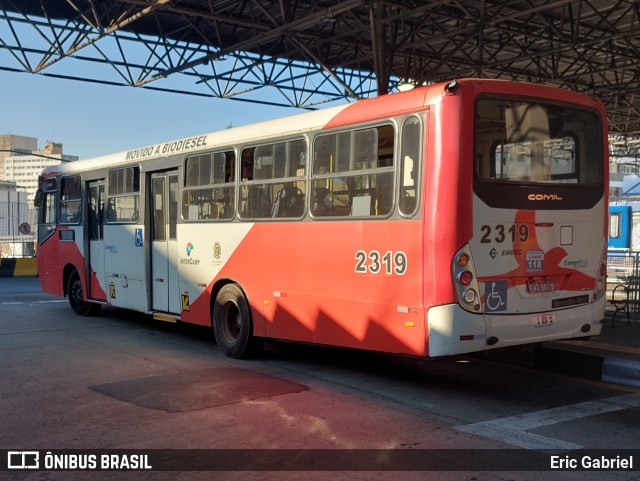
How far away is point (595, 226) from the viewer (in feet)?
25.5

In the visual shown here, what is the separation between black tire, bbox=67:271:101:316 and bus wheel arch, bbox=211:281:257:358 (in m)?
5.08

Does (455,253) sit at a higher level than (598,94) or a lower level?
lower

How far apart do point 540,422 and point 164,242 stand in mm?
6877

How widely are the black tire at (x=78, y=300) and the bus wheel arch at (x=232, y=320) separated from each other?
5.08m

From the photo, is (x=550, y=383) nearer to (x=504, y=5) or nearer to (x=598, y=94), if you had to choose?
(x=504, y=5)

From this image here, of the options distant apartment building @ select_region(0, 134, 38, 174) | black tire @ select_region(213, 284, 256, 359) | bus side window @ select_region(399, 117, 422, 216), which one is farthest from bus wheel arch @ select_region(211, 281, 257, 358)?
distant apartment building @ select_region(0, 134, 38, 174)

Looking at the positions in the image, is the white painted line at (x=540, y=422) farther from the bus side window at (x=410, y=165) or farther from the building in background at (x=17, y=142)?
the building in background at (x=17, y=142)

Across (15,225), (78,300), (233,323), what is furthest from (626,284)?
(15,225)

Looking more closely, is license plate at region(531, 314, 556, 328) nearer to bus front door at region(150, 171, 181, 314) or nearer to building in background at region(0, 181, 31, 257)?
bus front door at region(150, 171, 181, 314)

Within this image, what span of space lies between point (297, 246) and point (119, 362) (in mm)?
3019

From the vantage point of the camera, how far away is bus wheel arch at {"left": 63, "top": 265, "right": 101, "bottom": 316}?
14062mm

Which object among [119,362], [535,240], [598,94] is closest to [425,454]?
[535,240]

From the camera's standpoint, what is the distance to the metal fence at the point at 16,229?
3334 cm

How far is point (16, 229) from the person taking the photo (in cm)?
3709
